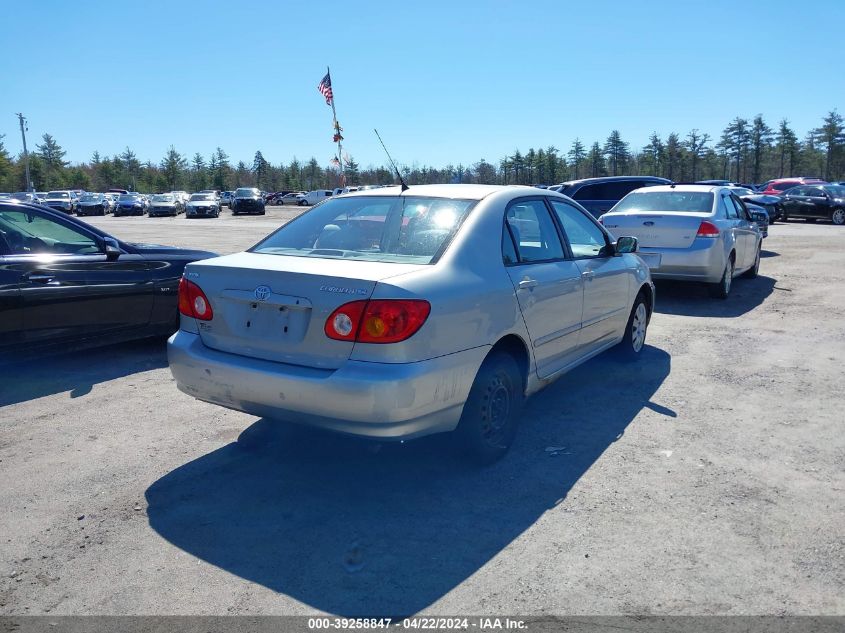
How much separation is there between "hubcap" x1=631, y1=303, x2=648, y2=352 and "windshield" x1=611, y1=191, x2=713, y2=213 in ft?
13.7

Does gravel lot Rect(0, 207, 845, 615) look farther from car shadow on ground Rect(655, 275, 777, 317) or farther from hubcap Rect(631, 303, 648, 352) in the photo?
car shadow on ground Rect(655, 275, 777, 317)

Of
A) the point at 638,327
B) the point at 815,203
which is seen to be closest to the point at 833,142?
the point at 815,203

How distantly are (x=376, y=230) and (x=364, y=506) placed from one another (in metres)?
1.64

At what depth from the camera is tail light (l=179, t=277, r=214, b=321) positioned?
4.11 metres

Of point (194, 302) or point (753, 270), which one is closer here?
point (194, 302)

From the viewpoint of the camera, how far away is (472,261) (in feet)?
13.4

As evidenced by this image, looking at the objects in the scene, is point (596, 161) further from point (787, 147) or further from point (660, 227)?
point (660, 227)

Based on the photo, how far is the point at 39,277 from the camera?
6.09 meters

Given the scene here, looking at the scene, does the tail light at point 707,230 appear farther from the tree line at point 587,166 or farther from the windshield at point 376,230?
the tree line at point 587,166

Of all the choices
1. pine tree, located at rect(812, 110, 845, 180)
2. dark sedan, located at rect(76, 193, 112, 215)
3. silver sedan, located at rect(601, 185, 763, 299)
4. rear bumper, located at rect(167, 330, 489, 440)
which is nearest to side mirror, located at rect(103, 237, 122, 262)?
rear bumper, located at rect(167, 330, 489, 440)

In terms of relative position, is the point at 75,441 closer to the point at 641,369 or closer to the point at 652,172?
the point at 641,369

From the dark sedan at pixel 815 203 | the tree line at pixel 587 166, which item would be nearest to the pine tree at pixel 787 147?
the tree line at pixel 587 166

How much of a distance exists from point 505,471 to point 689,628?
5.30 feet

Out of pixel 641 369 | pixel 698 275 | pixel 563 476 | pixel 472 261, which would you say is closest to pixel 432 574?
pixel 563 476
